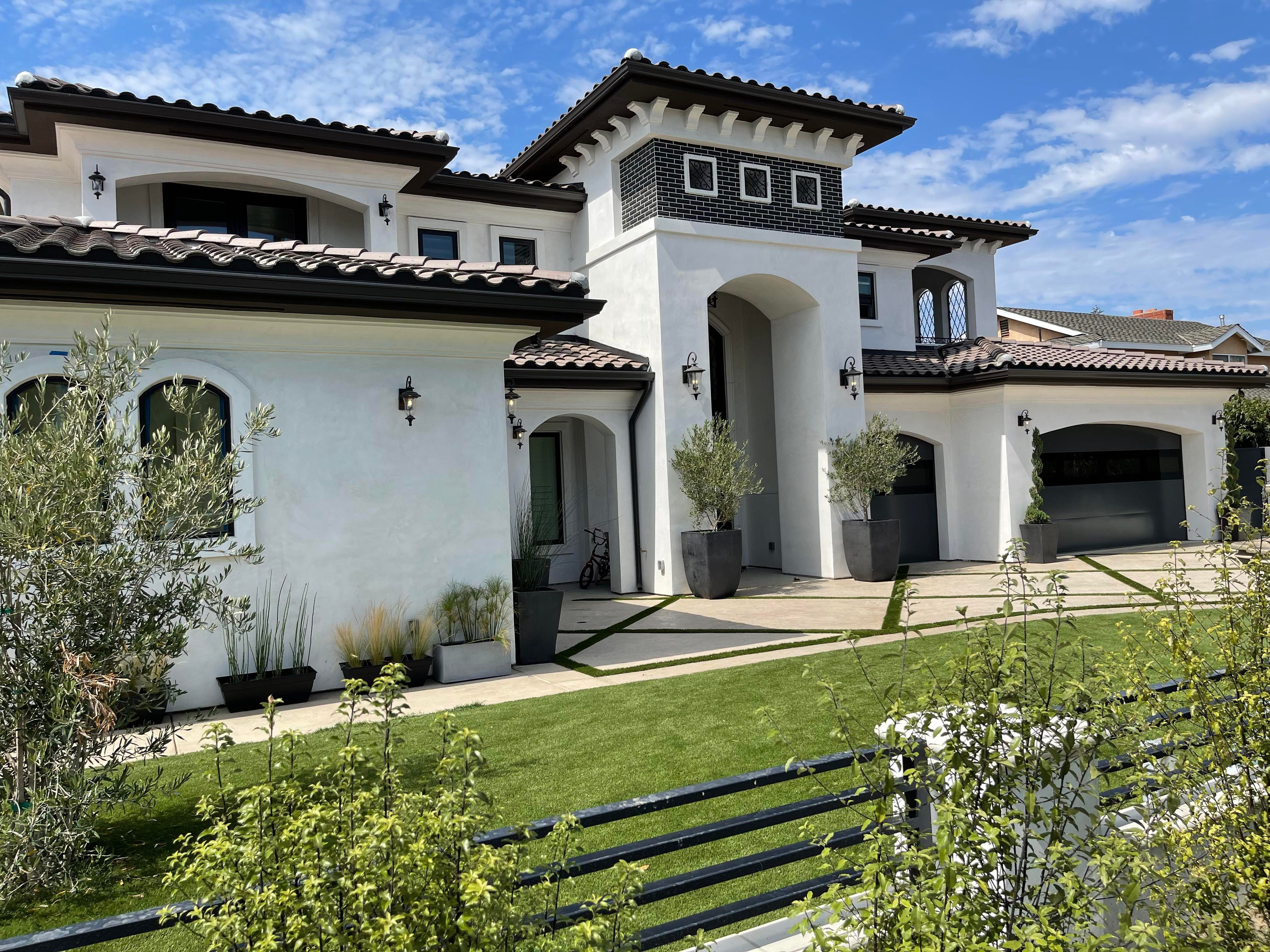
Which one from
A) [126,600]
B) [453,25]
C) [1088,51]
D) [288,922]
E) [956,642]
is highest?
[1088,51]

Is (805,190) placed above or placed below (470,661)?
above

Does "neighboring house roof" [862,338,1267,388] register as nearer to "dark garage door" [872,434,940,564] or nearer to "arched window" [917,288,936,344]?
"arched window" [917,288,936,344]

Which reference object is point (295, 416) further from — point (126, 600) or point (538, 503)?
point (538, 503)

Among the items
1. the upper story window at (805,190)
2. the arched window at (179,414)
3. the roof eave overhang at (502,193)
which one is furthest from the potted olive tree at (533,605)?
the upper story window at (805,190)

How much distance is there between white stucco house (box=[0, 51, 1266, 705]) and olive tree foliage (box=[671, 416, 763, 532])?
1.13 ft

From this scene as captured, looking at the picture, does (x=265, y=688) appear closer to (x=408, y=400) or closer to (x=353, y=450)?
(x=353, y=450)

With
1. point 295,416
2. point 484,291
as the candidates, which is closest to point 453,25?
point 484,291

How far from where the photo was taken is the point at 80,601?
150 inches

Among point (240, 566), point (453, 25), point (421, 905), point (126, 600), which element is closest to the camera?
point (421, 905)

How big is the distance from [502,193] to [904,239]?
27.4ft

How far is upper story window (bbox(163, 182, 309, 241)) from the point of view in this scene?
39.8 feet

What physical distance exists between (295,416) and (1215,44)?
19.3 metres

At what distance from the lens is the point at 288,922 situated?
1737 mm

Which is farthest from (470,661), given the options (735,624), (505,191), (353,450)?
(505,191)
